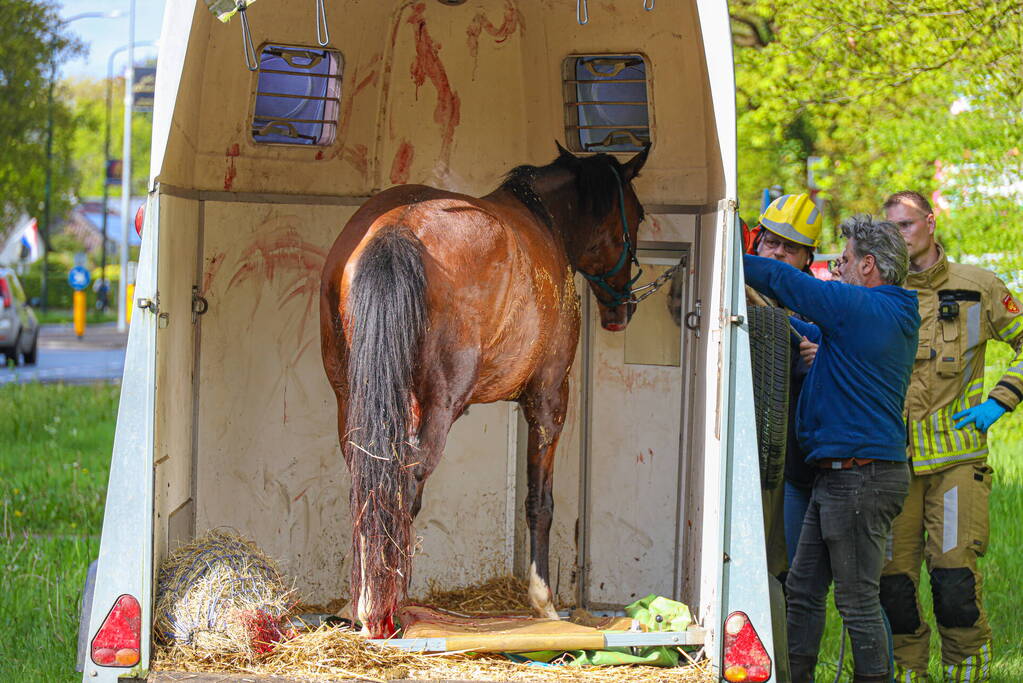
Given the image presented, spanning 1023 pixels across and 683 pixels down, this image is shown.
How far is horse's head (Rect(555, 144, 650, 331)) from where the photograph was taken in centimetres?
520

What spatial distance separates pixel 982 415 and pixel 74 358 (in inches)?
915

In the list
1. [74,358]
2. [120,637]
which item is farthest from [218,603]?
[74,358]

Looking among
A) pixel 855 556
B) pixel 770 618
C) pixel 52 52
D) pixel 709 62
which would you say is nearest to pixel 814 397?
pixel 855 556

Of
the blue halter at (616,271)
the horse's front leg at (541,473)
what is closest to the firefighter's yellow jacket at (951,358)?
the blue halter at (616,271)

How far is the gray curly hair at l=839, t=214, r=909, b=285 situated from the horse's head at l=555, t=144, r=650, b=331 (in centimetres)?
125

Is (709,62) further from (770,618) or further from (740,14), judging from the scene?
(740,14)

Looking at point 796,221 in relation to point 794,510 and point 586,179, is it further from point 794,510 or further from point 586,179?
point 794,510

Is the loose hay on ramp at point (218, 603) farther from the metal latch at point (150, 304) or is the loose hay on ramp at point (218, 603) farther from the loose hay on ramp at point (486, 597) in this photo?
the loose hay on ramp at point (486, 597)

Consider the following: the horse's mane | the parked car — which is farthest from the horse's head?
the parked car

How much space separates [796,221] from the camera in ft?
16.8

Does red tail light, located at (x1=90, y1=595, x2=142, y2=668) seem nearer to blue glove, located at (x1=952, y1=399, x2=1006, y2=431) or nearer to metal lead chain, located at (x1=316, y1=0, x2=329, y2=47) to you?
metal lead chain, located at (x1=316, y1=0, x2=329, y2=47)

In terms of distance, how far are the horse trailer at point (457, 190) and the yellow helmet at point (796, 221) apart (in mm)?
327

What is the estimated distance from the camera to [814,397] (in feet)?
14.2

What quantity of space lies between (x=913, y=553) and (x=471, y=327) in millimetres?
2515
